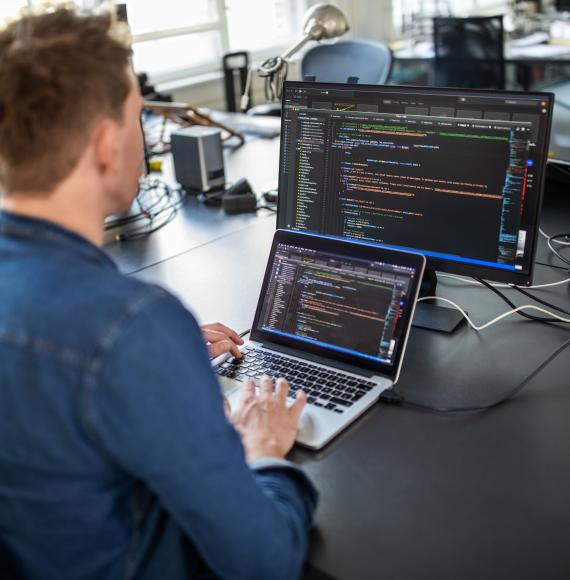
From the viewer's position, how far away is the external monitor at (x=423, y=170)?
3.92 ft

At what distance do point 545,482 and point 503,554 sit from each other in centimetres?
15

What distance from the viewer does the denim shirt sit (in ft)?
2.19

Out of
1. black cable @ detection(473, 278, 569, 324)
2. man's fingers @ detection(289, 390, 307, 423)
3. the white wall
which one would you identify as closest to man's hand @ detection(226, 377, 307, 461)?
man's fingers @ detection(289, 390, 307, 423)

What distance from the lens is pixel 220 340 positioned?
4.11ft

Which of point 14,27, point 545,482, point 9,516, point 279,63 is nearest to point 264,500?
point 9,516

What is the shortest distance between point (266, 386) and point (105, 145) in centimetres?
47

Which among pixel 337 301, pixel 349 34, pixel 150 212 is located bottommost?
pixel 150 212

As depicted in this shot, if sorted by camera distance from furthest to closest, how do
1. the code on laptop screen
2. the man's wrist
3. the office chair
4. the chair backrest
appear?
the office chair → the chair backrest → the code on laptop screen → the man's wrist

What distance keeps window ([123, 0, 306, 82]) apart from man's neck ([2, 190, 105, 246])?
4.25 m

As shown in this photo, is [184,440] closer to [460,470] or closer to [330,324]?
[460,470]

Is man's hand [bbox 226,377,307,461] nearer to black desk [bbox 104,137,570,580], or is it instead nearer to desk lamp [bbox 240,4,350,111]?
black desk [bbox 104,137,570,580]

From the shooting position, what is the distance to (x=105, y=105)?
0.76 m

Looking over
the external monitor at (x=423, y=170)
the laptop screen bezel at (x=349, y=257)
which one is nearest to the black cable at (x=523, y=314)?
the external monitor at (x=423, y=170)

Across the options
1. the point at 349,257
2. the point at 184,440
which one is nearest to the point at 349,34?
the point at 349,257
